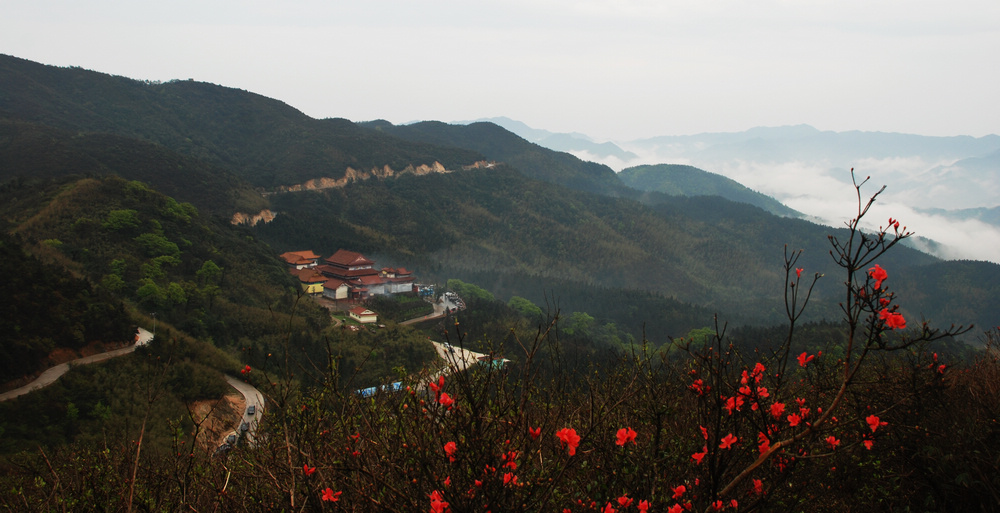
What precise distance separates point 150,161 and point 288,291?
28.8 meters

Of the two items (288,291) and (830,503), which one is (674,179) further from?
(830,503)

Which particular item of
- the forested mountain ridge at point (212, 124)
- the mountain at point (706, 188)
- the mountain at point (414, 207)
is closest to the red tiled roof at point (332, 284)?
the mountain at point (414, 207)

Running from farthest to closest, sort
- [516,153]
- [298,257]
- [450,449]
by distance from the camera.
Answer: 1. [516,153]
2. [298,257]
3. [450,449]

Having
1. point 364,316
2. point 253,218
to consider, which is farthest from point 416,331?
point 253,218

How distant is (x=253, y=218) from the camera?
170 feet

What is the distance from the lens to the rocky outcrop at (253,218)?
162ft

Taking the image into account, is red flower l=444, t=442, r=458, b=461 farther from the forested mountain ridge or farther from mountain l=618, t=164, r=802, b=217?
mountain l=618, t=164, r=802, b=217

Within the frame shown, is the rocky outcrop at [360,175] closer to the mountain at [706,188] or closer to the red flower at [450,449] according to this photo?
the red flower at [450,449]

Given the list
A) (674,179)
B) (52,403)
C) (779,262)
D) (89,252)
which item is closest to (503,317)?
(89,252)

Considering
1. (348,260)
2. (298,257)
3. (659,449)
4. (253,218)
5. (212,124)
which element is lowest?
(298,257)

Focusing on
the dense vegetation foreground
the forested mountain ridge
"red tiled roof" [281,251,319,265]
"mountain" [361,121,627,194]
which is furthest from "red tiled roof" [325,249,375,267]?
"mountain" [361,121,627,194]

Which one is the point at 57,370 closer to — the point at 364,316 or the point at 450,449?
the point at 364,316

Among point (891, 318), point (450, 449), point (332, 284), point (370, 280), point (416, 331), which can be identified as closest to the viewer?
point (891, 318)

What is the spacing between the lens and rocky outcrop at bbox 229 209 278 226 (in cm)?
4940
